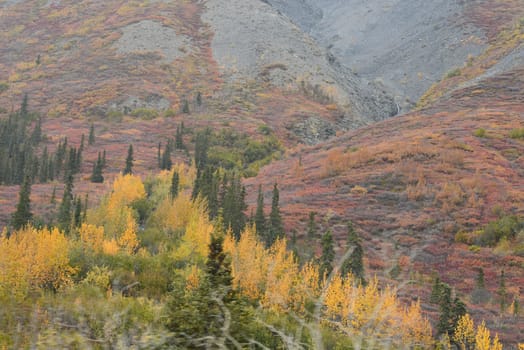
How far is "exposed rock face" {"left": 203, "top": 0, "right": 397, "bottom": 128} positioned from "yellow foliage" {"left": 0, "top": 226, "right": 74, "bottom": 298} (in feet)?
178

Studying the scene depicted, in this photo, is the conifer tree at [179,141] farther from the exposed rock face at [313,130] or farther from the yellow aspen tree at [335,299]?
the yellow aspen tree at [335,299]

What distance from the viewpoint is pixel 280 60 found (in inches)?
2854

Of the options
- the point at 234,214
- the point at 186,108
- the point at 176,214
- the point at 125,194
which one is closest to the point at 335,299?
the point at 234,214

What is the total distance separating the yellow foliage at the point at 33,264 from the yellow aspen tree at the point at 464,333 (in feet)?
35.3

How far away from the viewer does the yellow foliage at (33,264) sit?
39.5 feet

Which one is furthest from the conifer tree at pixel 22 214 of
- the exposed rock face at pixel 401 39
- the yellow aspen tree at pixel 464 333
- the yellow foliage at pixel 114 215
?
the exposed rock face at pixel 401 39

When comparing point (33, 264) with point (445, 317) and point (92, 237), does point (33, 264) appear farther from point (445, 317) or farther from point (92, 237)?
point (445, 317)

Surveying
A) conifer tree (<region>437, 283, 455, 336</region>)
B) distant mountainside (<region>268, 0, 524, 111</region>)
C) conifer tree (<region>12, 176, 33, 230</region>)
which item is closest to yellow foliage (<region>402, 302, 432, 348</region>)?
conifer tree (<region>437, 283, 455, 336</region>)

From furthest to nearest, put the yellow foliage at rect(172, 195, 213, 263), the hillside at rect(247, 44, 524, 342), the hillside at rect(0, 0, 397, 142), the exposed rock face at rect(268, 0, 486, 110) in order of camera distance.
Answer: the exposed rock face at rect(268, 0, 486, 110) → the hillside at rect(0, 0, 397, 142) → the hillside at rect(247, 44, 524, 342) → the yellow foliage at rect(172, 195, 213, 263)

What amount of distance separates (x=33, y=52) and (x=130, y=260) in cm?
7082

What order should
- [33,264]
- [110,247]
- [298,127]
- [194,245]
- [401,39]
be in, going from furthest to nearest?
[401,39]
[298,127]
[194,245]
[110,247]
[33,264]

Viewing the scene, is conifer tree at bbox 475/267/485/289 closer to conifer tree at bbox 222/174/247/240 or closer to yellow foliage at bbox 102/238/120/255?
conifer tree at bbox 222/174/247/240

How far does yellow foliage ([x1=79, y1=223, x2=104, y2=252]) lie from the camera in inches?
614

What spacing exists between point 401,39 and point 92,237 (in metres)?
103
